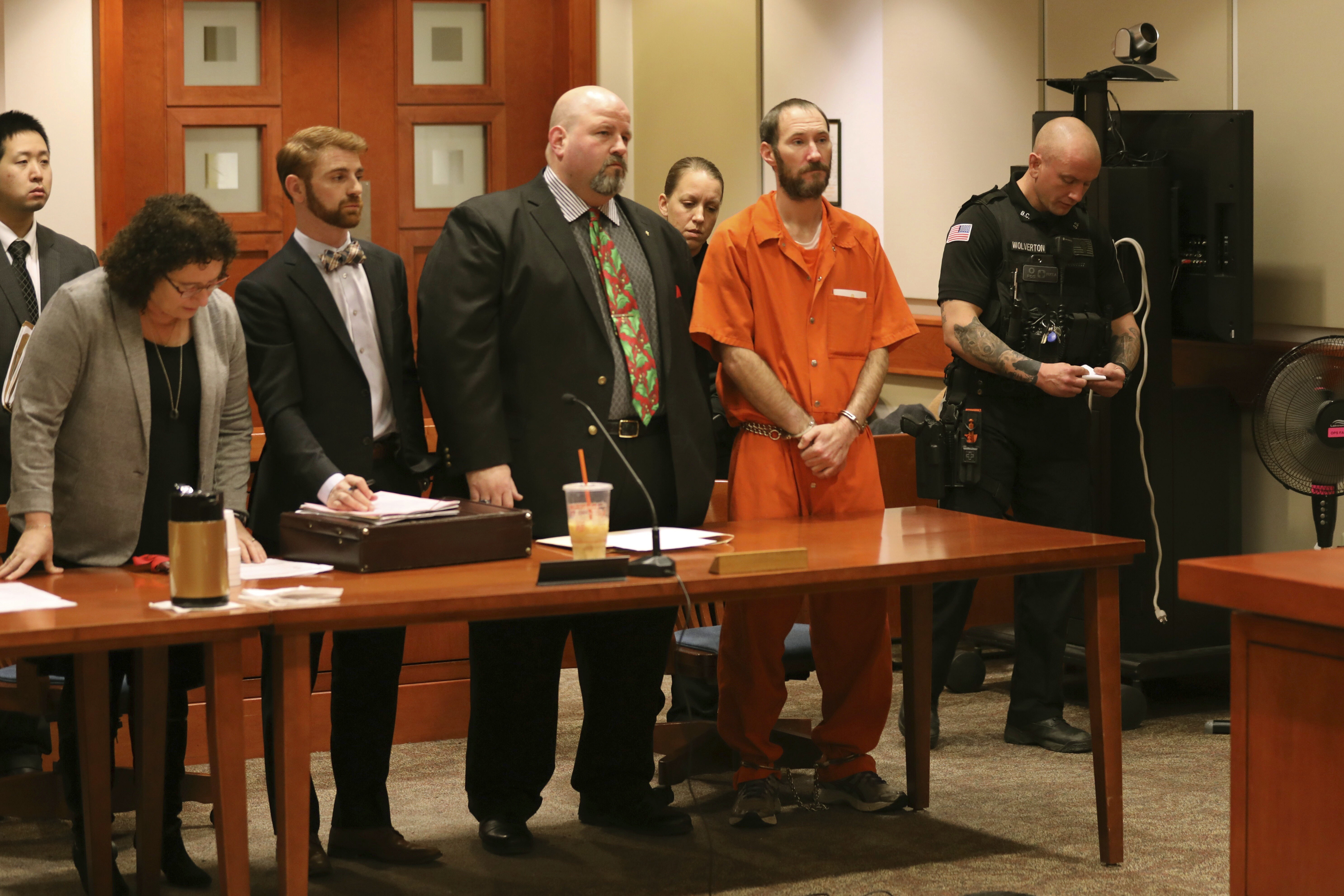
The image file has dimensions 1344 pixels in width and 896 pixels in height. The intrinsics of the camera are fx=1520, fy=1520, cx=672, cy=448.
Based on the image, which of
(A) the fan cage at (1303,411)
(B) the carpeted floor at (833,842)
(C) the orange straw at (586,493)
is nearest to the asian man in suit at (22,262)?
(B) the carpeted floor at (833,842)

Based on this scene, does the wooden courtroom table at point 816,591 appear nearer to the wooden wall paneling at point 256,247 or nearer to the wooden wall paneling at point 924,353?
the wooden wall paneling at point 924,353

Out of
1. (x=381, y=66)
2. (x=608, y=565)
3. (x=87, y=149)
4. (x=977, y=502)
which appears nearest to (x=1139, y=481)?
(x=977, y=502)

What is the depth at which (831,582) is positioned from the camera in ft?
9.29

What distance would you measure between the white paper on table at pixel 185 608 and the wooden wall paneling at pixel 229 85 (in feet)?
14.1

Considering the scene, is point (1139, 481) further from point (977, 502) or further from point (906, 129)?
point (906, 129)

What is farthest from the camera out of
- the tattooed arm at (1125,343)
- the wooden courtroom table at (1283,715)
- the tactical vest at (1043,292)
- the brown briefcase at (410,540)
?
the tattooed arm at (1125,343)

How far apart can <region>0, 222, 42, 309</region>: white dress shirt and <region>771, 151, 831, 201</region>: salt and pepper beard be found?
191cm

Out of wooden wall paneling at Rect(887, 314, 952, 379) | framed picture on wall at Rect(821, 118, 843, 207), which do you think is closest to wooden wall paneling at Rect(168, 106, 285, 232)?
framed picture on wall at Rect(821, 118, 843, 207)

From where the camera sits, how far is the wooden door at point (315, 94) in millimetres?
6168

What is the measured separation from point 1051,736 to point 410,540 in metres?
2.23

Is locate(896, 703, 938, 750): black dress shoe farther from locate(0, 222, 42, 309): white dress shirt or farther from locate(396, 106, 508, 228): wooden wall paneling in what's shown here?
locate(396, 106, 508, 228): wooden wall paneling

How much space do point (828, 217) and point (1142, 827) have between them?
5.30ft

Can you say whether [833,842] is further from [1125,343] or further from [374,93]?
[374,93]

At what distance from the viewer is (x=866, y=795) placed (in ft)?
12.1
